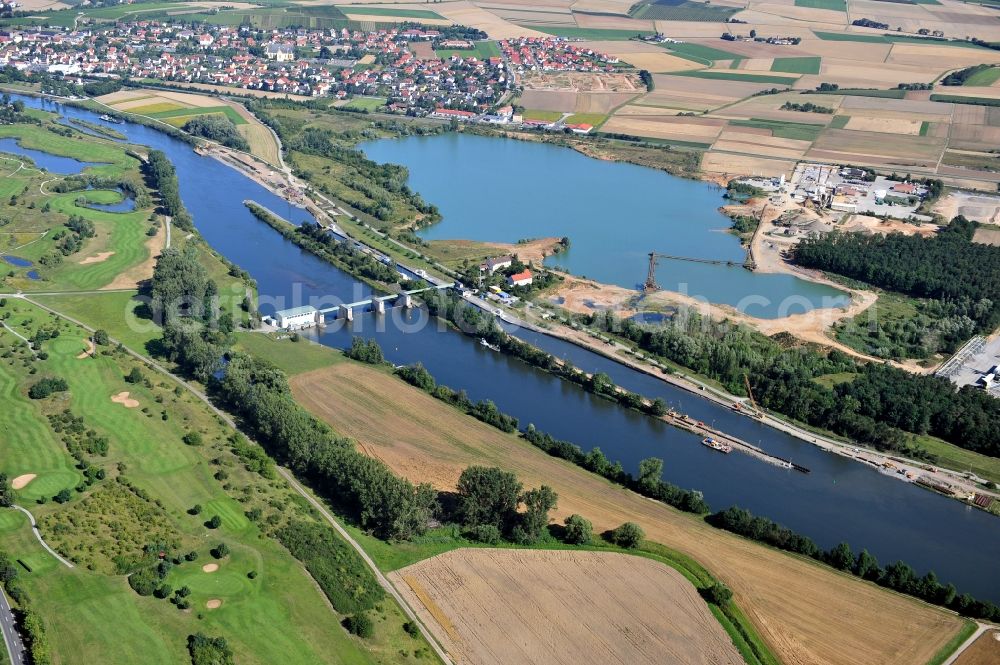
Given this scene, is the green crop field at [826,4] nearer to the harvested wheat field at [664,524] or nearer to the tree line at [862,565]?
the harvested wheat field at [664,524]

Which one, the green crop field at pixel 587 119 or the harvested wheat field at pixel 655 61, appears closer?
the green crop field at pixel 587 119

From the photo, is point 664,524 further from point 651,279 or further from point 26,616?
point 651,279

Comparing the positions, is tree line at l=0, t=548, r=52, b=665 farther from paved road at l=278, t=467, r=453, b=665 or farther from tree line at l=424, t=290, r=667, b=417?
tree line at l=424, t=290, r=667, b=417

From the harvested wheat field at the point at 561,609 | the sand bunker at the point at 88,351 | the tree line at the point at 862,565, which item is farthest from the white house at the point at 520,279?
the harvested wheat field at the point at 561,609

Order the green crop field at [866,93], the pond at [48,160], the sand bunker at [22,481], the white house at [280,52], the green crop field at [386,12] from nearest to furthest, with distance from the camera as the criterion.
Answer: the sand bunker at [22,481], the pond at [48,160], the green crop field at [866,93], the white house at [280,52], the green crop field at [386,12]

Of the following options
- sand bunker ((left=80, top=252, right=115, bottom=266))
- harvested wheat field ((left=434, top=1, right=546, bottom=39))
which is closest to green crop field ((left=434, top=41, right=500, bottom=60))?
harvested wheat field ((left=434, top=1, right=546, bottom=39))

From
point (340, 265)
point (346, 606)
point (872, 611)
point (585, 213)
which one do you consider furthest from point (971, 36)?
point (346, 606)

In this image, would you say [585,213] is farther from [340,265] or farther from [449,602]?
[449,602]
